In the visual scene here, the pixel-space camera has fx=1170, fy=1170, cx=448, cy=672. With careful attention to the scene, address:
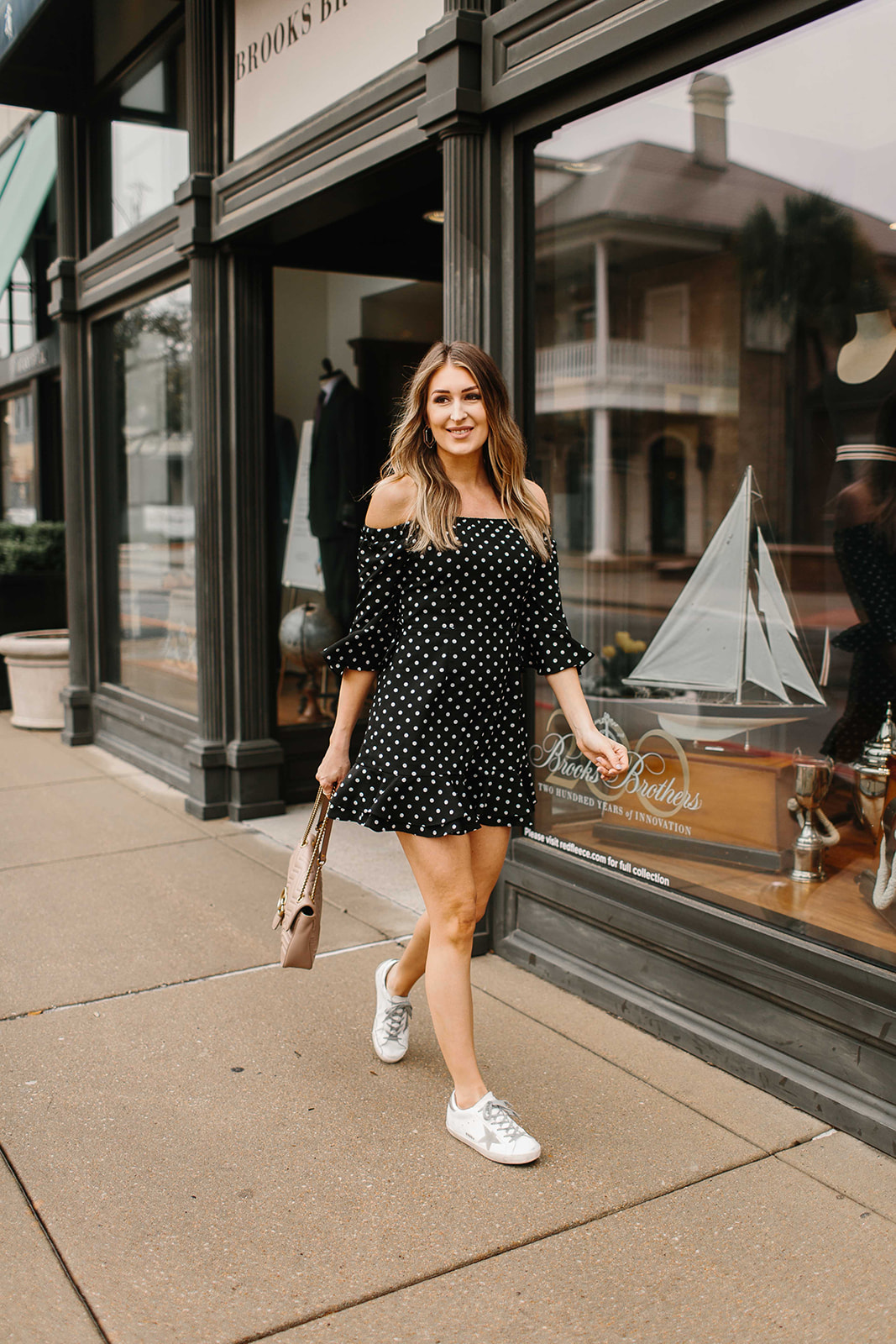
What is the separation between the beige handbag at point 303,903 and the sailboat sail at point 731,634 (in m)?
1.62

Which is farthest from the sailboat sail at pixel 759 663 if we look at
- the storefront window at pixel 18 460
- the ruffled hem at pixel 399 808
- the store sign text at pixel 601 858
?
the storefront window at pixel 18 460

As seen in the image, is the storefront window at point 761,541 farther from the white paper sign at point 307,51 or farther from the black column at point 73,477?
the black column at point 73,477

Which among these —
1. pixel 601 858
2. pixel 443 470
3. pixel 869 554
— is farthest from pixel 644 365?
pixel 443 470

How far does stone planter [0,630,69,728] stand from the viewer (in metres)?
8.60

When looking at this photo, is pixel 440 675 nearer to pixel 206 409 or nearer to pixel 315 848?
pixel 315 848

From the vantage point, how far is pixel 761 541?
4.25 m

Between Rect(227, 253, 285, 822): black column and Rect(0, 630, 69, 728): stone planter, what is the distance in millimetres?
2978

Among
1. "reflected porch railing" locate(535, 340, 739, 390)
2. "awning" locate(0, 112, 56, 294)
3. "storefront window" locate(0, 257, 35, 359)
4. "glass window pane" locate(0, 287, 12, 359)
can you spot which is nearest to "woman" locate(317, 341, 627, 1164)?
"reflected porch railing" locate(535, 340, 739, 390)

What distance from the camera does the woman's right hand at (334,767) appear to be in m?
3.08

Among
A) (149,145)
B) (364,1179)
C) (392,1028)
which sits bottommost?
(364,1179)

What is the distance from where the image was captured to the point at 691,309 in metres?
7.32

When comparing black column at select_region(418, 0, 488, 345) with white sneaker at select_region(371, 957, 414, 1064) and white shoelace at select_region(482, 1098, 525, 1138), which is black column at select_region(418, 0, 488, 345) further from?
white shoelace at select_region(482, 1098, 525, 1138)

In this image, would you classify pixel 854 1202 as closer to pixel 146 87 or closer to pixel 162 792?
pixel 162 792

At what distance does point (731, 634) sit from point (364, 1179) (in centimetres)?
222
